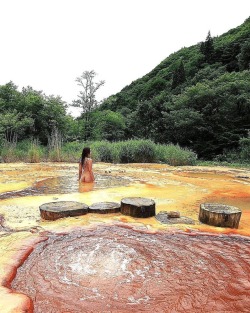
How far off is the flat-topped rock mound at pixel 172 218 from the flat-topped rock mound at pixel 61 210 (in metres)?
1.09

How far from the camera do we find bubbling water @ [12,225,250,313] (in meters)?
2.30

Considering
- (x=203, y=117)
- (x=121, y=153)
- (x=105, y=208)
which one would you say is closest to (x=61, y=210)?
(x=105, y=208)

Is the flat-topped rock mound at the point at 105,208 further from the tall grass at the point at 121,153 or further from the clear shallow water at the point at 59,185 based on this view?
the tall grass at the point at 121,153

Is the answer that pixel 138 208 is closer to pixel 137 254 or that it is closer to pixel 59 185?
pixel 137 254

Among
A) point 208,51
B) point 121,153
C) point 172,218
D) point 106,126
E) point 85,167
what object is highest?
point 208,51

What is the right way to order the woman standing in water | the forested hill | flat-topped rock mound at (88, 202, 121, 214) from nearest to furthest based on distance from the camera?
flat-topped rock mound at (88, 202, 121, 214)
the woman standing in water
the forested hill

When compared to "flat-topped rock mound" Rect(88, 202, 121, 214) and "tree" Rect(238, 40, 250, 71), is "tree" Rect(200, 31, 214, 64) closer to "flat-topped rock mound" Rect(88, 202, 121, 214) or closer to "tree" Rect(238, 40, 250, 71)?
"tree" Rect(238, 40, 250, 71)

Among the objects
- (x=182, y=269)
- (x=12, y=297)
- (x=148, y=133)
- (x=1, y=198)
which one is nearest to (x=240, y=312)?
(x=182, y=269)

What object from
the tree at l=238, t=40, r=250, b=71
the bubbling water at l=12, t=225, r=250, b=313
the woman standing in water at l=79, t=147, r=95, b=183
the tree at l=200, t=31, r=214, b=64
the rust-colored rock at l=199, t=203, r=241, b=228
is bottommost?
the bubbling water at l=12, t=225, r=250, b=313

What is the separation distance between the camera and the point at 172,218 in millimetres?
4359

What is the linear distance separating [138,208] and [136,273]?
62.4 inches

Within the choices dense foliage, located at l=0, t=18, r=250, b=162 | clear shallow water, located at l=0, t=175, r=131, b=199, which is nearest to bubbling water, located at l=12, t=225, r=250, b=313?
clear shallow water, located at l=0, t=175, r=131, b=199

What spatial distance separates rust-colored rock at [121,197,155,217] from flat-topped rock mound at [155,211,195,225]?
0.46 ft

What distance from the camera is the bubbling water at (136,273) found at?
2.30 meters
